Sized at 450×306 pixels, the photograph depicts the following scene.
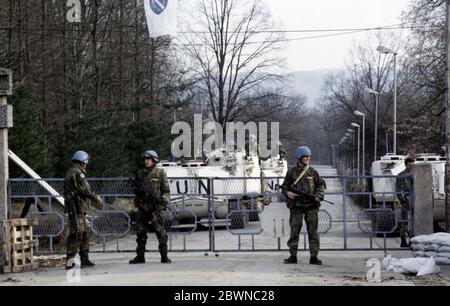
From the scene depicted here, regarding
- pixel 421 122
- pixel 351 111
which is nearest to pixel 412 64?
pixel 421 122

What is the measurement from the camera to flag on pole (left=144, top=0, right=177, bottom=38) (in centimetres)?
2091

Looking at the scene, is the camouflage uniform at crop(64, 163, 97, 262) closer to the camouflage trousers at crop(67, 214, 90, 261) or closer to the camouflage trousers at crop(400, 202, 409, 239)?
the camouflage trousers at crop(67, 214, 90, 261)

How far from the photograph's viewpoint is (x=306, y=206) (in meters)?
14.9

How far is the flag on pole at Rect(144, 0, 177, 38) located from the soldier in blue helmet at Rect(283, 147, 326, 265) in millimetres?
7190

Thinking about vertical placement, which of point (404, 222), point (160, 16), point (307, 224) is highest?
point (160, 16)

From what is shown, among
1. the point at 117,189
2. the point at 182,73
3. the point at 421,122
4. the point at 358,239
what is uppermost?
the point at 182,73

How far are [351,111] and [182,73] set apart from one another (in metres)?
33.7

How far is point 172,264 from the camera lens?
15.1 meters

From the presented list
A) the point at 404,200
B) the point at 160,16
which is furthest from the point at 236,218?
the point at 160,16

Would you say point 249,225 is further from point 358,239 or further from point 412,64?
point 412,64

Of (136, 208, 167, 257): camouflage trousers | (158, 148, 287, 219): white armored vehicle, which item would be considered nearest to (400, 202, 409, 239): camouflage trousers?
(158, 148, 287, 219): white armored vehicle

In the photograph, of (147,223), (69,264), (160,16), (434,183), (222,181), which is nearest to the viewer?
(69,264)

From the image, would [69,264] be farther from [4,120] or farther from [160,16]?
[160,16]

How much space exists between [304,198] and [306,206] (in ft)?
0.59
